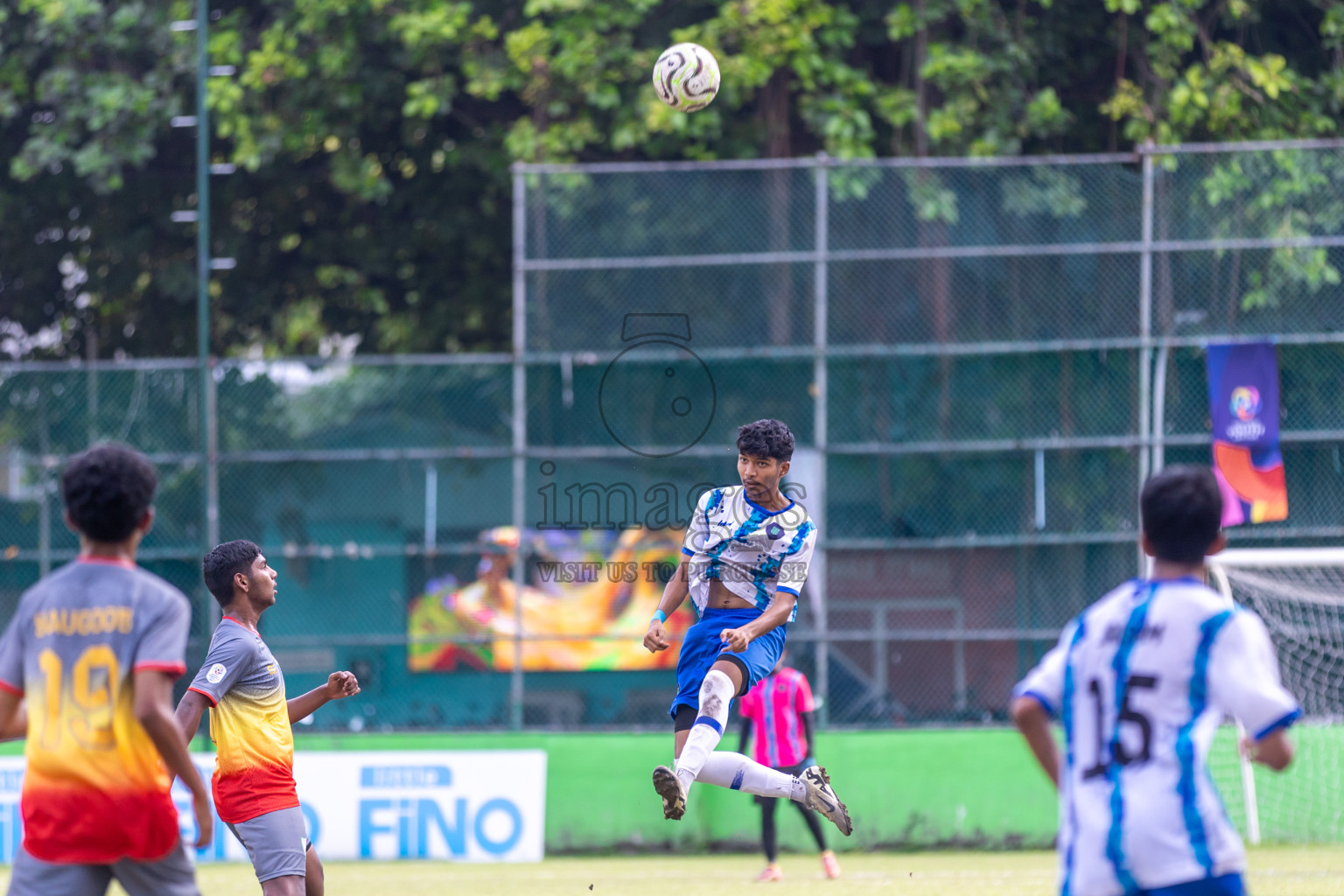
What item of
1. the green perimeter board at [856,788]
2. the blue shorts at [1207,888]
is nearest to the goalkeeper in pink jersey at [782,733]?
the green perimeter board at [856,788]

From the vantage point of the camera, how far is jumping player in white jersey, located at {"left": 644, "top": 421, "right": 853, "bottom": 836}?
7266mm

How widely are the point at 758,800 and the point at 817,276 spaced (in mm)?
4843

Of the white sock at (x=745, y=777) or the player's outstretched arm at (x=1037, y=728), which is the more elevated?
the player's outstretched arm at (x=1037, y=728)

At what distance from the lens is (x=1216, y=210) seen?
1380 cm

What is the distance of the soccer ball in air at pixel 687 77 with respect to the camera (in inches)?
422

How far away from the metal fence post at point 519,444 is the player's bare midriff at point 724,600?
20.5 ft

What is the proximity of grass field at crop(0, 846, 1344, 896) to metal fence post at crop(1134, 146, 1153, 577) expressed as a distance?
9.83ft

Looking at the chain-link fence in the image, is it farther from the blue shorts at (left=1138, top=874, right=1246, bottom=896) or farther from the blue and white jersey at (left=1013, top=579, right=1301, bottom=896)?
the blue shorts at (left=1138, top=874, right=1246, bottom=896)

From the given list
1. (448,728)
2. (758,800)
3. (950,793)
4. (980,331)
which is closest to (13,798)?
(448,728)

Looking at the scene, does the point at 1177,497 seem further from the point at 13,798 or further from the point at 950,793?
the point at 13,798

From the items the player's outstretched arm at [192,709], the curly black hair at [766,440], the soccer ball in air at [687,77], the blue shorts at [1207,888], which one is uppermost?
the soccer ball in air at [687,77]

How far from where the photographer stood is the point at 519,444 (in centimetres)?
1388

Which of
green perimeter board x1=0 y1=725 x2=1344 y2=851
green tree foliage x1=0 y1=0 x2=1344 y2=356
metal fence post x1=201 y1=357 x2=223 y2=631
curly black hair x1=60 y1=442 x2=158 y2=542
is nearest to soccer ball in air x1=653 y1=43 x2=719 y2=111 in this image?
green tree foliage x1=0 y1=0 x2=1344 y2=356

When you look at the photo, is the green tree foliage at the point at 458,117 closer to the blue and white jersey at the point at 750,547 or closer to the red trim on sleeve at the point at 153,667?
the blue and white jersey at the point at 750,547
